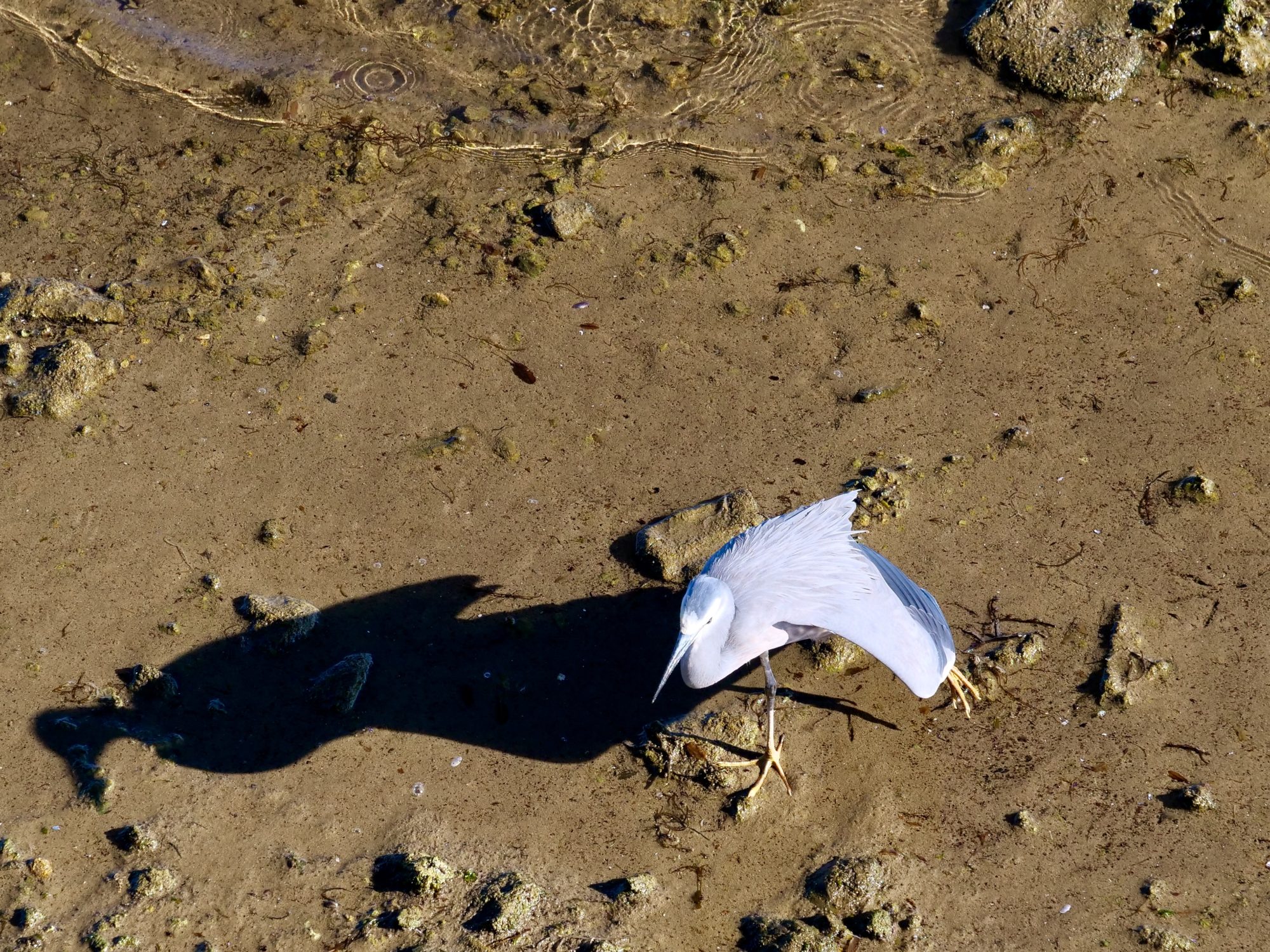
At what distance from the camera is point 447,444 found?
15.1 ft

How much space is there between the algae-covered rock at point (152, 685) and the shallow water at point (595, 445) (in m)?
0.04

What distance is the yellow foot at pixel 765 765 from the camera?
12.4ft

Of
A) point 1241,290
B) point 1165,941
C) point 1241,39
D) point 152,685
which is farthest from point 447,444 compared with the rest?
point 1241,39

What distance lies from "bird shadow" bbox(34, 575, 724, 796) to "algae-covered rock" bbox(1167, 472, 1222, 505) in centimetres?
207

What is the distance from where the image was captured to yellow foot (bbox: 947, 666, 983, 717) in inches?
154

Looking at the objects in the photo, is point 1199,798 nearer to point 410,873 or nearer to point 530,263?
point 410,873

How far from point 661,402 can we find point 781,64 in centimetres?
223

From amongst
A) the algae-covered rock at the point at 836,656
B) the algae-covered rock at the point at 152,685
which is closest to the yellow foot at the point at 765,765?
the algae-covered rock at the point at 836,656

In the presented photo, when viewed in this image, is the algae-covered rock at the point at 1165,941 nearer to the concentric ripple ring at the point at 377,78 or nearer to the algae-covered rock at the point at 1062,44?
the algae-covered rock at the point at 1062,44

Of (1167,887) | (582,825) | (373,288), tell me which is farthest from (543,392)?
(1167,887)

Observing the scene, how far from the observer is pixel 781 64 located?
5750mm

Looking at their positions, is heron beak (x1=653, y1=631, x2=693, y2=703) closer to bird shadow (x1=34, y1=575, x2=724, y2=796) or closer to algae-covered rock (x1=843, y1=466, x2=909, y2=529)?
bird shadow (x1=34, y1=575, x2=724, y2=796)

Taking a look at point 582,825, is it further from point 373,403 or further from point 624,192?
point 624,192

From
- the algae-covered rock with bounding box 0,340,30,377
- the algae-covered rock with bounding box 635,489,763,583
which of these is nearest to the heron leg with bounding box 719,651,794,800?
the algae-covered rock with bounding box 635,489,763,583
